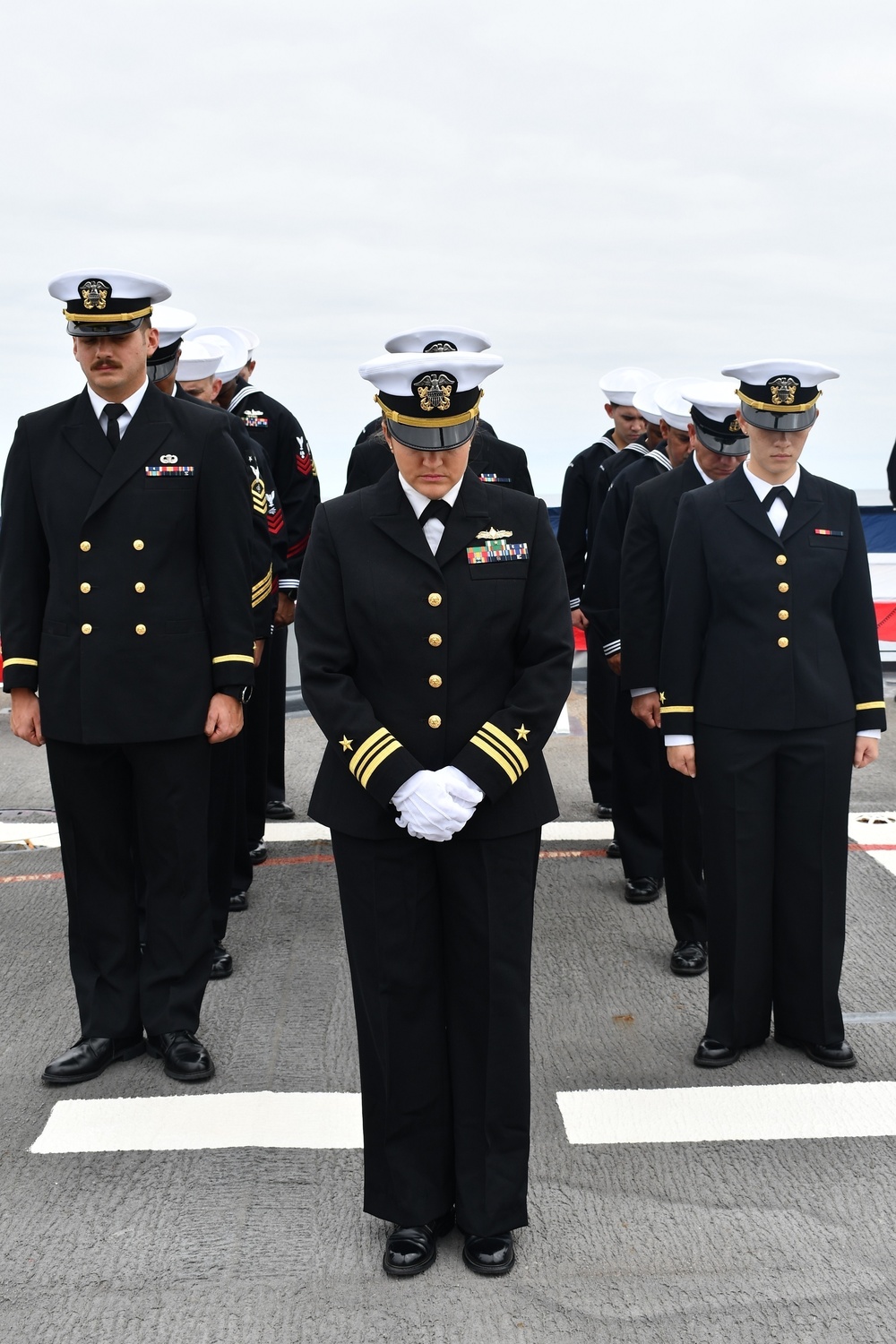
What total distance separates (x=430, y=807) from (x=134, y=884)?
1.63 m

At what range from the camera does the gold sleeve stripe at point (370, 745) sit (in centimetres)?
284

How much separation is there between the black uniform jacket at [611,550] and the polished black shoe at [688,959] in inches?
56.4

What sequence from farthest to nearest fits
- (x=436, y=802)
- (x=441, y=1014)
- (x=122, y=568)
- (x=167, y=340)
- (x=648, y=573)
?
(x=648, y=573) < (x=167, y=340) < (x=122, y=568) < (x=441, y=1014) < (x=436, y=802)

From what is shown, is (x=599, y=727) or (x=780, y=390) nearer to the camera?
(x=780, y=390)

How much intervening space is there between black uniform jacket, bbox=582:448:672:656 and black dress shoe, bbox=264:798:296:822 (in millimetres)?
1905

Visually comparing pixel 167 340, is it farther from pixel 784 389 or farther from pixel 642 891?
pixel 642 891

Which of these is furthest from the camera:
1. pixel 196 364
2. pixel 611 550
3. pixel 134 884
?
pixel 611 550

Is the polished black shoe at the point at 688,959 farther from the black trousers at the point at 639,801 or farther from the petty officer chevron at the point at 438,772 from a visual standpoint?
the petty officer chevron at the point at 438,772

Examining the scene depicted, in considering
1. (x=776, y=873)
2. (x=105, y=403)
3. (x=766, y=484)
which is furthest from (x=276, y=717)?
(x=766, y=484)

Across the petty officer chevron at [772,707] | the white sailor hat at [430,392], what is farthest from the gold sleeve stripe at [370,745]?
the petty officer chevron at [772,707]

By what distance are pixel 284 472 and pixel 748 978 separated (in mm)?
3368

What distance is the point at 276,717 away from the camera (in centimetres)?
666

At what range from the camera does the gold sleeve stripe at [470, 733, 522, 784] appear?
2.85 m

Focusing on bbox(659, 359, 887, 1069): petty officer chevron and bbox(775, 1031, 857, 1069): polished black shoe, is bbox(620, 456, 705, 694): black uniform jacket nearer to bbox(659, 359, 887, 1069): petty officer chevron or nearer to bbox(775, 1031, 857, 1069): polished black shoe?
bbox(659, 359, 887, 1069): petty officer chevron
